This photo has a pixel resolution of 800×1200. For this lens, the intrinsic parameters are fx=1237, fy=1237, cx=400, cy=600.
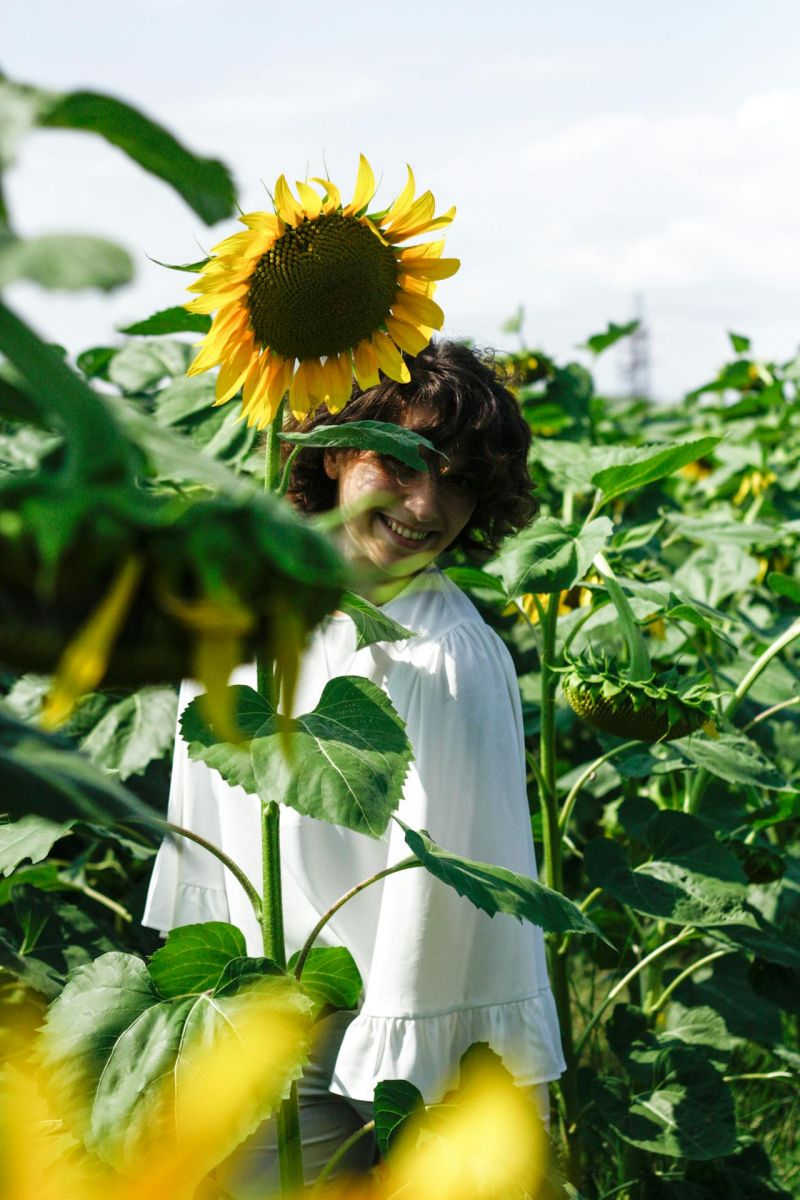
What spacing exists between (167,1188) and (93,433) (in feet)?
0.63

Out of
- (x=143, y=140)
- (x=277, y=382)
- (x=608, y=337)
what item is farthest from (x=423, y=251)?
(x=608, y=337)

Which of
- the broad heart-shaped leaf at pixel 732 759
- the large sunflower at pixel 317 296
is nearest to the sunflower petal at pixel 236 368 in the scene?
the large sunflower at pixel 317 296

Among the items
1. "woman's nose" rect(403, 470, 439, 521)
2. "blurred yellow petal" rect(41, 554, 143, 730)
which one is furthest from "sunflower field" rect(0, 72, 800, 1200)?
"woman's nose" rect(403, 470, 439, 521)

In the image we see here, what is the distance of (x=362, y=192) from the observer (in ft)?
3.26

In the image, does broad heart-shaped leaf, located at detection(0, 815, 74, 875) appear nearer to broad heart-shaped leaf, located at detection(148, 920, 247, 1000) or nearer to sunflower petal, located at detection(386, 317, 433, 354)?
broad heart-shaped leaf, located at detection(148, 920, 247, 1000)

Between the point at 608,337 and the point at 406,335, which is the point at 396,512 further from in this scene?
the point at 608,337

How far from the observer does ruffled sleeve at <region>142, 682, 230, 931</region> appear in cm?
144

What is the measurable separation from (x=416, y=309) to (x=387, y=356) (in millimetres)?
49

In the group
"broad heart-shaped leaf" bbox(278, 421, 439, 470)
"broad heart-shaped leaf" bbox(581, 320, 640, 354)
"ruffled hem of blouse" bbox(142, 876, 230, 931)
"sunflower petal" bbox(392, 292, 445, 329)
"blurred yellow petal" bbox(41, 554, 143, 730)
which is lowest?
"blurred yellow petal" bbox(41, 554, 143, 730)

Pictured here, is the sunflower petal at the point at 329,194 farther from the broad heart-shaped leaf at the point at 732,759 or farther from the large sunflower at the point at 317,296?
the broad heart-shaped leaf at the point at 732,759

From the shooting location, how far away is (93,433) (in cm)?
24

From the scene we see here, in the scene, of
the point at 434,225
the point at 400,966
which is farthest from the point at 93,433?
the point at 400,966

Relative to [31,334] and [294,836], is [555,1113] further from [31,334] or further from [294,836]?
[31,334]

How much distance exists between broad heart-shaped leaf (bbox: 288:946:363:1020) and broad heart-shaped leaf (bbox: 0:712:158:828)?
93cm
